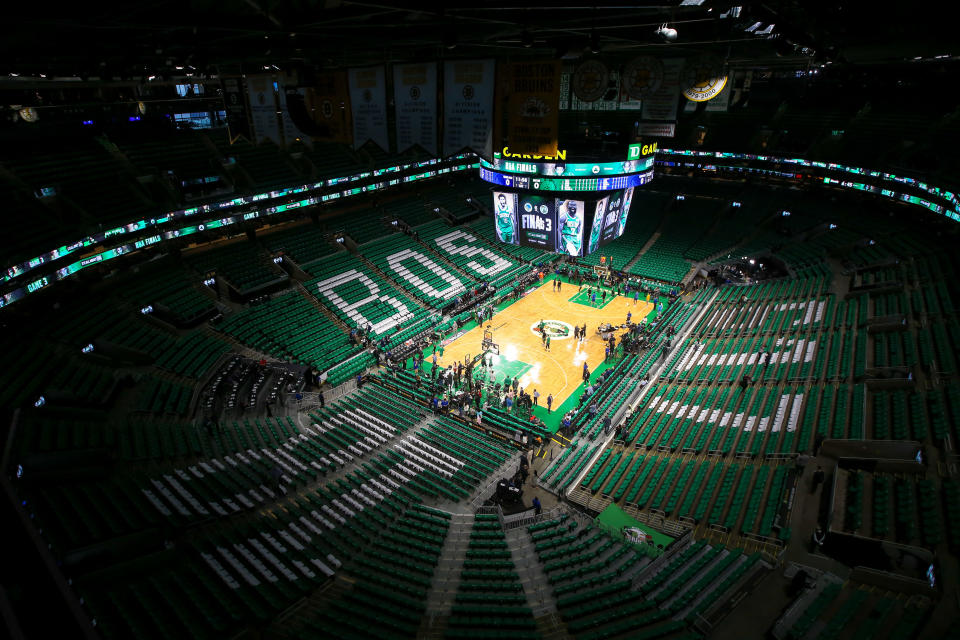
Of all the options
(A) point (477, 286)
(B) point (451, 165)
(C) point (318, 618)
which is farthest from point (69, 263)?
(B) point (451, 165)

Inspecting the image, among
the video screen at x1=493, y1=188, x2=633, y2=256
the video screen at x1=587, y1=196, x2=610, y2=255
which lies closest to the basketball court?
the video screen at x1=493, y1=188, x2=633, y2=256

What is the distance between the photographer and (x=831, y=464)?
14609mm

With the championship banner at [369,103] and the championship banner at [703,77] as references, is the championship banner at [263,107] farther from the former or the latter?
the championship banner at [703,77]

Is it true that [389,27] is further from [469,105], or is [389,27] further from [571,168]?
[571,168]

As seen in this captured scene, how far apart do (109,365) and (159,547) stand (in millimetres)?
11457

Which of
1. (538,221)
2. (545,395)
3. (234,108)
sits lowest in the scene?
(545,395)

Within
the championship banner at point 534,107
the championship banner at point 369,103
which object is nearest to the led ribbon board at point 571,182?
the championship banner at point 534,107

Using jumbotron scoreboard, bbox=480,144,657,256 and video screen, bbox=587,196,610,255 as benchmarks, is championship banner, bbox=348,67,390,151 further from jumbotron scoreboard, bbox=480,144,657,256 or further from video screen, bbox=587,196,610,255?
video screen, bbox=587,196,610,255

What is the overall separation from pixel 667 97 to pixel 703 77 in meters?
2.78

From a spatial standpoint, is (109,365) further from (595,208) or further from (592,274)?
(592,274)

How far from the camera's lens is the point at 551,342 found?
27891mm

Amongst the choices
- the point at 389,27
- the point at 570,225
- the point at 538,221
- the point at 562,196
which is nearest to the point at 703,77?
the point at 562,196

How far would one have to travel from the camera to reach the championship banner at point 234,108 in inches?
1193

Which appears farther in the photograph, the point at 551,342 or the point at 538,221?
the point at 551,342
